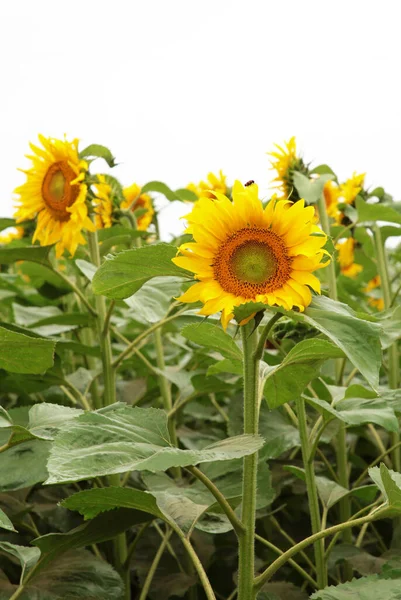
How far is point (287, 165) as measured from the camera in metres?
1.63

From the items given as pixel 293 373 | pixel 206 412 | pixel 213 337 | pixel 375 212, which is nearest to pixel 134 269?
pixel 213 337

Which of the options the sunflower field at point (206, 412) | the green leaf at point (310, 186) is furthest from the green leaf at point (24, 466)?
the green leaf at point (310, 186)

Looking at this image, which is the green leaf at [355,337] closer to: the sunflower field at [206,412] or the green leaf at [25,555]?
the sunflower field at [206,412]

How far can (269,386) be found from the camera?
2.95 feet

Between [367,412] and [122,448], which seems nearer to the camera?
[122,448]

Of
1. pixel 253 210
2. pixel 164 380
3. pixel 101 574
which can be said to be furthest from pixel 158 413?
pixel 164 380

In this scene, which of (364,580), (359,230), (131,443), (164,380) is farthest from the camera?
(359,230)

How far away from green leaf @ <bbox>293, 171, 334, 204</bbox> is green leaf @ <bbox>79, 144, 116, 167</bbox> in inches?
13.6

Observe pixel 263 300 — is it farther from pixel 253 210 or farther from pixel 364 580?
pixel 364 580

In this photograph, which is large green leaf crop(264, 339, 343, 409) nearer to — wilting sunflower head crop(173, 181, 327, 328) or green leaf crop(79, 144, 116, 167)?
wilting sunflower head crop(173, 181, 327, 328)

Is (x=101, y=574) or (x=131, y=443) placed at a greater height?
(x=131, y=443)

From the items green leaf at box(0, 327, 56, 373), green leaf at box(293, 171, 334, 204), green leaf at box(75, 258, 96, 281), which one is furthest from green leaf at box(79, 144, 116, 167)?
green leaf at box(0, 327, 56, 373)

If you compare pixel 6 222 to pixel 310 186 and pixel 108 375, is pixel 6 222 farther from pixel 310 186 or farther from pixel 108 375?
pixel 310 186

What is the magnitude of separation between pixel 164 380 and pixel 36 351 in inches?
23.1
